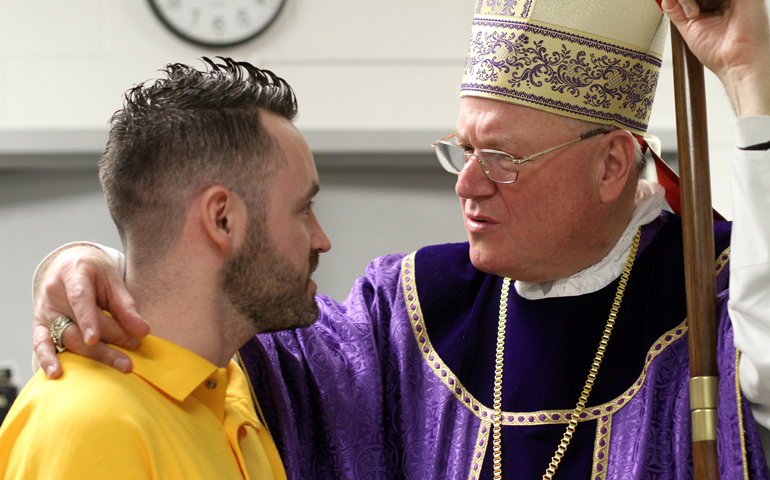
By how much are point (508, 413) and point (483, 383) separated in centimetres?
10

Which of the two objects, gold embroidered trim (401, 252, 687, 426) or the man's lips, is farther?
the man's lips

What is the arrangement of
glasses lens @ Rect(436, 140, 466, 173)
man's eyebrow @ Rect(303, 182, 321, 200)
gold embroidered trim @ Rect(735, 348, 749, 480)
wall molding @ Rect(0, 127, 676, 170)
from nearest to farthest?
gold embroidered trim @ Rect(735, 348, 749, 480) < man's eyebrow @ Rect(303, 182, 321, 200) < glasses lens @ Rect(436, 140, 466, 173) < wall molding @ Rect(0, 127, 676, 170)

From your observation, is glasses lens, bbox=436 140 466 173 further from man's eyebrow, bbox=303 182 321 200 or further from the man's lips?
man's eyebrow, bbox=303 182 321 200

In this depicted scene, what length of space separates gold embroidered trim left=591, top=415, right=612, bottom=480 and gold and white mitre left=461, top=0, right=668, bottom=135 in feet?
2.14

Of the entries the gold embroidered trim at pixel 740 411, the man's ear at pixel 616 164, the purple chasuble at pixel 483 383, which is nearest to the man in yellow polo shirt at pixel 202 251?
the purple chasuble at pixel 483 383

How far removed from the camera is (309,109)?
3357 millimetres

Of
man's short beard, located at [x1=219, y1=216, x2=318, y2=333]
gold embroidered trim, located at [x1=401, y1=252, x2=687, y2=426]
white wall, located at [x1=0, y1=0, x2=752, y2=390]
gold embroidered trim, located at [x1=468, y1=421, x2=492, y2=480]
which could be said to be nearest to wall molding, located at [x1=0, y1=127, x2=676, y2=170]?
white wall, located at [x1=0, y1=0, x2=752, y2=390]

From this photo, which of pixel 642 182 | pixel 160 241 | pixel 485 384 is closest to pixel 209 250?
pixel 160 241

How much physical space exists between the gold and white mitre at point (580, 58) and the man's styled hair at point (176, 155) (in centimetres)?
62

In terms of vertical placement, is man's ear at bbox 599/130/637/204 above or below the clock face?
below

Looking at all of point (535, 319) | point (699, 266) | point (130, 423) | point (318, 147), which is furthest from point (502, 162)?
point (318, 147)

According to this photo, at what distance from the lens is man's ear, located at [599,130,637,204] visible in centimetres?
168

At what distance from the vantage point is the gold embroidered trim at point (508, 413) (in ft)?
5.09

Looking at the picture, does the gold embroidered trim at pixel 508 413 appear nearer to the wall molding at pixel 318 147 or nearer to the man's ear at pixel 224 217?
the man's ear at pixel 224 217
